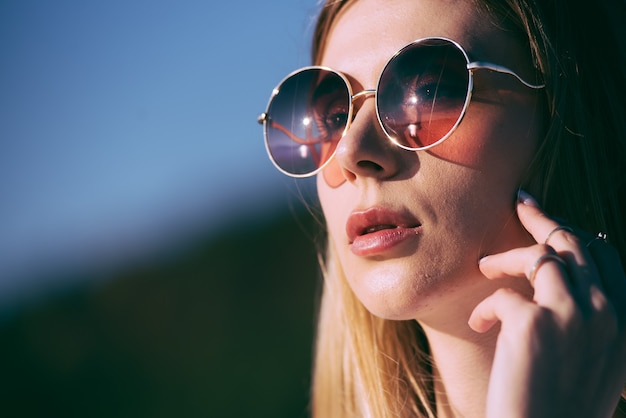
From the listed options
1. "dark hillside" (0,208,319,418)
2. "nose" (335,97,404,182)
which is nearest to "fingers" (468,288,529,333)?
"nose" (335,97,404,182)

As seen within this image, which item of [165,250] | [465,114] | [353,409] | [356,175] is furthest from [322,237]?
[165,250]

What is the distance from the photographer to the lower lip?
5.81 feet

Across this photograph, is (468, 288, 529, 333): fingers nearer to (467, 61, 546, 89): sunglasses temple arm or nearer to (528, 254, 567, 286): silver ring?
(528, 254, 567, 286): silver ring

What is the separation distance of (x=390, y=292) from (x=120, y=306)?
6.44 m

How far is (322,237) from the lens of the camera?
295 centimetres

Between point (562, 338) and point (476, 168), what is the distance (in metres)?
0.54

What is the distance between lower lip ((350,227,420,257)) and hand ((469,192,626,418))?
0.31 m

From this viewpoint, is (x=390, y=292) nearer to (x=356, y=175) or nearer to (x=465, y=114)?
(x=356, y=175)

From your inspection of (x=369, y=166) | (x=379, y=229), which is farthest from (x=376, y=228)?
(x=369, y=166)

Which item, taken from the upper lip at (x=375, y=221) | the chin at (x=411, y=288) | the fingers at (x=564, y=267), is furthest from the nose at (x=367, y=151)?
the fingers at (x=564, y=267)

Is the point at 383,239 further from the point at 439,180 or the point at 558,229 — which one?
the point at 558,229

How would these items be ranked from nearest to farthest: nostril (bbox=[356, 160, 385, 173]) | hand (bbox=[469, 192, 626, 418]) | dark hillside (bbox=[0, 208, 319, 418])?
hand (bbox=[469, 192, 626, 418]) < nostril (bbox=[356, 160, 385, 173]) < dark hillside (bbox=[0, 208, 319, 418])

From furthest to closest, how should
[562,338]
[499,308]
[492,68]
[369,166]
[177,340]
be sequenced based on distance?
1. [177,340]
2. [369,166]
3. [492,68]
4. [499,308]
5. [562,338]

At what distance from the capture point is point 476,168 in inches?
68.9
